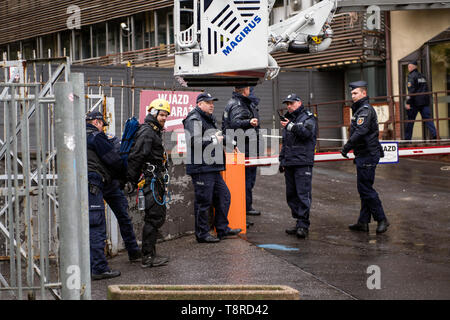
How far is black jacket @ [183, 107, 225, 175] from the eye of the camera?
339 inches

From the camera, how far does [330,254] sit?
8.10m

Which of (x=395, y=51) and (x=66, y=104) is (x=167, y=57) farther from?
(x=66, y=104)

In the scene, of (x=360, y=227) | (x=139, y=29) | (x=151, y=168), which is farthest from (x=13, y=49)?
(x=151, y=168)

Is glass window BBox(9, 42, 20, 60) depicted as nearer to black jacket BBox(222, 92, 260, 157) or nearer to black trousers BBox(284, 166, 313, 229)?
black jacket BBox(222, 92, 260, 157)

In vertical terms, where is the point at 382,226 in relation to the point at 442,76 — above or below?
below

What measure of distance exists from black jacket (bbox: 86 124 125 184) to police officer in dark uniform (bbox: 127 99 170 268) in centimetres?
19

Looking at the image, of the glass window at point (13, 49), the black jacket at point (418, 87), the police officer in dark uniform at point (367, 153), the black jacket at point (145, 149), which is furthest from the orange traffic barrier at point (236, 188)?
the glass window at point (13, 49)

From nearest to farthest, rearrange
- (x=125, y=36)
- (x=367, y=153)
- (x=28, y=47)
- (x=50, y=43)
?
(x=367, y=153) < (x=125, y=36) < (x=50, y=43) < (x=28, y=47)

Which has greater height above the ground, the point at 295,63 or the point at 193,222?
the point at 295,63

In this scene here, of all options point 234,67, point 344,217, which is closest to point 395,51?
point 344,217

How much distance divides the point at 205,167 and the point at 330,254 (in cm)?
189

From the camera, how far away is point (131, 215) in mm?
8805

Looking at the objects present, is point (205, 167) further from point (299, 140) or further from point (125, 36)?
point (125, 36)
